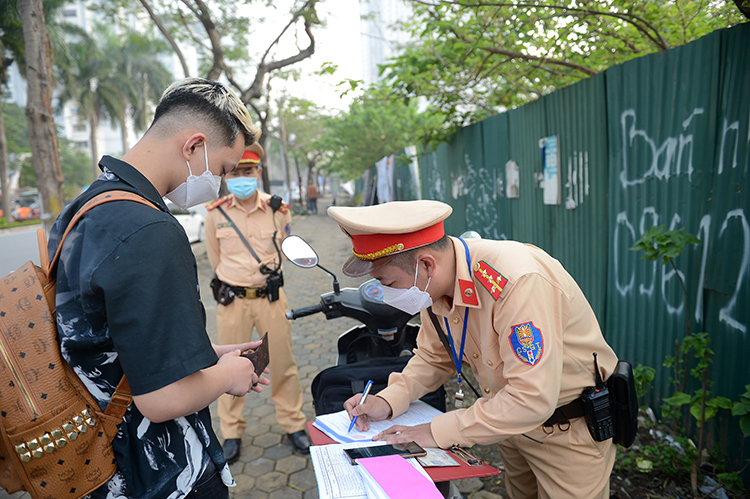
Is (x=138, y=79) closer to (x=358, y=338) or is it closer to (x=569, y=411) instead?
(x=358, y=338)

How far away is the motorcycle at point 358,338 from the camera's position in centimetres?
186

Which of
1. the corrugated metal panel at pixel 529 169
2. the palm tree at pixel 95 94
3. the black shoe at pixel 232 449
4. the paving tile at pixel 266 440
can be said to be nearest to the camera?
the black shoe at pixel 232 449

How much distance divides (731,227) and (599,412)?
147cm

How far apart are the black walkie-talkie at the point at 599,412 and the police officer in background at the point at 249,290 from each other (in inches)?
91.2

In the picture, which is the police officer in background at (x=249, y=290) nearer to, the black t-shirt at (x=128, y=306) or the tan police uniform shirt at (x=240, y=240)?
the tan police uniform shirt at (x=240, y=240)

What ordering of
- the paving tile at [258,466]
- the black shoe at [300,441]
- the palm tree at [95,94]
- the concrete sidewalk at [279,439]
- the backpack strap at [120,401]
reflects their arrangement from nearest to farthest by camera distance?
the backpack strap at [120,401], the concrete sidewalk at [279,439], the paving tile at [258,466], the black shoe at [300,441], the palm tree at [95,94]

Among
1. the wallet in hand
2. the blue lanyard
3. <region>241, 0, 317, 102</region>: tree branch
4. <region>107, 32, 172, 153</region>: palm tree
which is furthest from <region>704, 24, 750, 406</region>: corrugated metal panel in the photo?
<region>107, 32, 172, 153</region>: palm tree

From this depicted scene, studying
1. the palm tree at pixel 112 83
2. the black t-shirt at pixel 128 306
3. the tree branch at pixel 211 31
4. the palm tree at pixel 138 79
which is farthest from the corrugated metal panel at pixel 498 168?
the palm tree at pixel 138 79

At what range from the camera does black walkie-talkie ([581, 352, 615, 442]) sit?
1.48 meters

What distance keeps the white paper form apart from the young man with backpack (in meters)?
0.32

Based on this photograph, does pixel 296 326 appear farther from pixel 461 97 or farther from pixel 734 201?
pixel 734 201

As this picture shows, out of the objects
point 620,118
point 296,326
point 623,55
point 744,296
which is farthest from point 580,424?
point 296,326

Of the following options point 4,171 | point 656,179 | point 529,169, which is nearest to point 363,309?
point 656,179

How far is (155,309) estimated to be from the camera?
1.03 m
